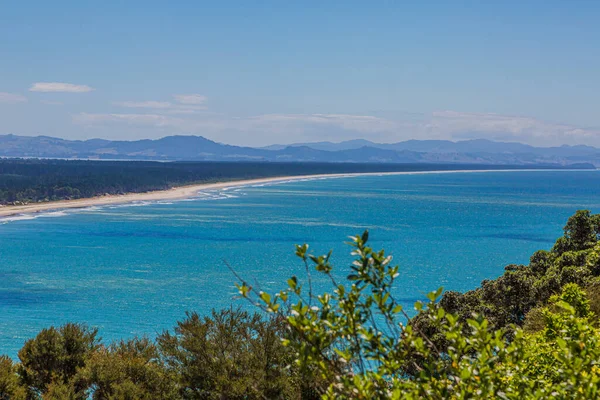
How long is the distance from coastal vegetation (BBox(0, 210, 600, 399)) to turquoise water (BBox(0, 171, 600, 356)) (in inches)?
295

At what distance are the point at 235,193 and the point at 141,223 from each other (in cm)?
7127

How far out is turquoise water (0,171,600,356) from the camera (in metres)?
48.5

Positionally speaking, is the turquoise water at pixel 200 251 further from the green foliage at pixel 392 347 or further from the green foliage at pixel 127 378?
the green foliage at pixel 392 347

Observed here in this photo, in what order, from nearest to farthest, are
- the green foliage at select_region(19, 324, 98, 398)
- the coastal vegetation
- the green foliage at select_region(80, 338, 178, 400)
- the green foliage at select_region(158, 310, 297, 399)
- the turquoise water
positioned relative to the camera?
the coastal vegetation → the green foliage at select_region(158, 310, 297, 399) → the green foliage at select_region(80, 338, 178, 400) → the green foliage at select_region(19, 324, 98, 398) → the turquoise water

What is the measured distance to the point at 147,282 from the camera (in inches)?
2267

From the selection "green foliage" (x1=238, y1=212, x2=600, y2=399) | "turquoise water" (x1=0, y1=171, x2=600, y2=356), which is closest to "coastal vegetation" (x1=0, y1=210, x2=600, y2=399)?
"green foliage" (x1=238, y1=212, x2=600, y2=399)

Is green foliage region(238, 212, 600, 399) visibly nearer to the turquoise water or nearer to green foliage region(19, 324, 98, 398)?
green foliage region(19, 324, 98, 398)

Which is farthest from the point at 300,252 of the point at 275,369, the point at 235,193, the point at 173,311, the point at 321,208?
the point at 235,193

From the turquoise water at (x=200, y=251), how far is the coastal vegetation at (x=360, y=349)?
749 centimetres

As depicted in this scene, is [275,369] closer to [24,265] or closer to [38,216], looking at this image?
[24,265]

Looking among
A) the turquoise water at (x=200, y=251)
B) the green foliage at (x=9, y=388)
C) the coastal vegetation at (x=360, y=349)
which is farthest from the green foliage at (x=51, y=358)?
the turquoise water at (x=200, y=251)

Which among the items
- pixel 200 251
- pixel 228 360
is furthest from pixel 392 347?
pixel 200 251

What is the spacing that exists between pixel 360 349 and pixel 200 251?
227 feet

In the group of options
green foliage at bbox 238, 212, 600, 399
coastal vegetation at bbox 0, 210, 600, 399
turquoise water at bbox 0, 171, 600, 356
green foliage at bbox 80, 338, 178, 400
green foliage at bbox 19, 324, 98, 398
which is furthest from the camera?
turquoise water at bbox 0, 171, 600, 356
